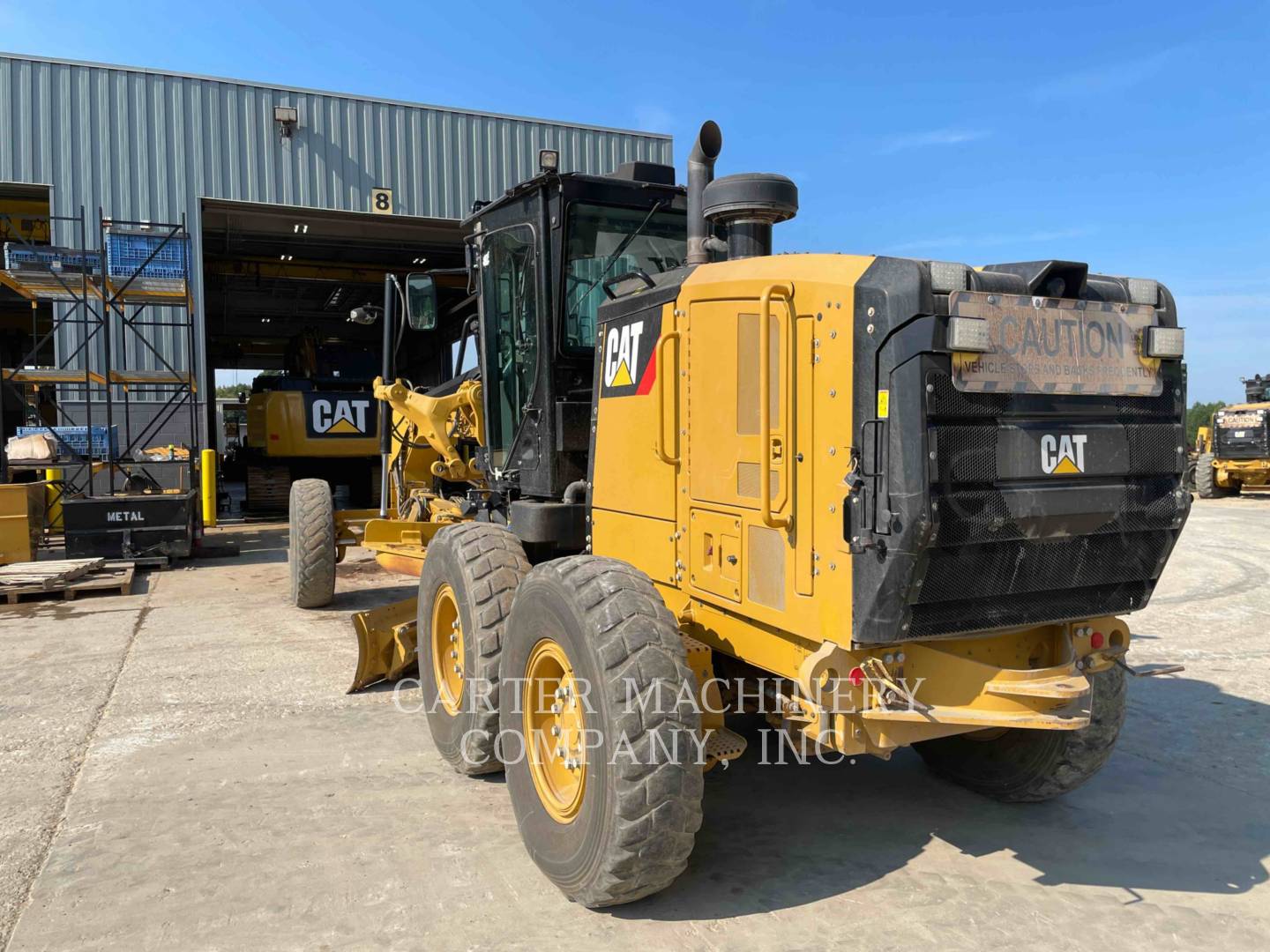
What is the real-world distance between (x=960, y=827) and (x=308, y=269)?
69.4 feet

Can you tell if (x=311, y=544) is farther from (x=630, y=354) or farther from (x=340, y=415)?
(x=340, y=415)

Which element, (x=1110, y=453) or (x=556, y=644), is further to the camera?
(x=556, y=644)

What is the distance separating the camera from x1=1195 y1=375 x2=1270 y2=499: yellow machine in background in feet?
68.8

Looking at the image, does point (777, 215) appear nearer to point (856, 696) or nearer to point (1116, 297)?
point (1116, 297)

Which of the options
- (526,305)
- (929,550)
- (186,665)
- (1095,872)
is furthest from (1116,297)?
(186,665)

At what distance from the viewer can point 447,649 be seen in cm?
495

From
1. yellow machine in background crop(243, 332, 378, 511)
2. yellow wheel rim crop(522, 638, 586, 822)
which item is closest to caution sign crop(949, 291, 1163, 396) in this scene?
yellow wheel rim crop(522, 638, 586, 822)

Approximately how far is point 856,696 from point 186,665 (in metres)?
5.37

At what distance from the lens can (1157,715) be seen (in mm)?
5426

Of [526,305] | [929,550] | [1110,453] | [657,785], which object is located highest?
[526,305]

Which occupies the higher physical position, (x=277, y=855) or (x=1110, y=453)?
(x=1110, y=453)

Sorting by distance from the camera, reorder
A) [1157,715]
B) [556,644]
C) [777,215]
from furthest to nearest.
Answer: [1157,715] → [777,215] → [556,644]

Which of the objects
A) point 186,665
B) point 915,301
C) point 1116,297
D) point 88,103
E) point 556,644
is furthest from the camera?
point 88,103

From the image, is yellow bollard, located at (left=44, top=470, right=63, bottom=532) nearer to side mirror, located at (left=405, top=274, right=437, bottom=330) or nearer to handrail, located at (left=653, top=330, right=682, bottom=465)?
side mirror, located at (left=405, top=274, right=437, bottom=330)
